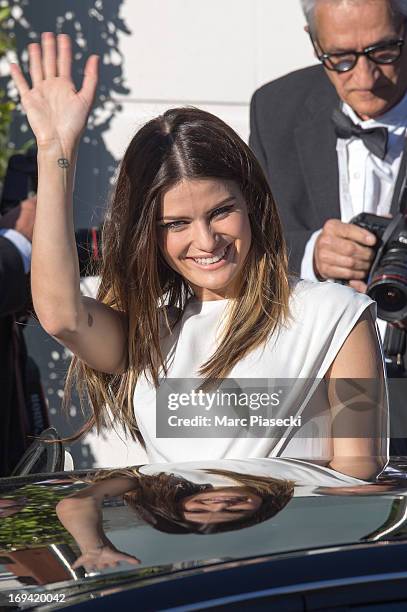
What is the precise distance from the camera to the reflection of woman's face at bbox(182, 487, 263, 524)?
1491 mm

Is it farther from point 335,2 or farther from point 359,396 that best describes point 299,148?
point 359,396

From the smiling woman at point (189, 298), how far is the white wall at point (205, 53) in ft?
6.84

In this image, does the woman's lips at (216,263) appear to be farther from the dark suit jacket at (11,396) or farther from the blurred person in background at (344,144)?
the dark suit jacket at (11,396)

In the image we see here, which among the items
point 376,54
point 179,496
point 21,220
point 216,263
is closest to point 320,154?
point 376,54

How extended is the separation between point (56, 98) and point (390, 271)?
1069mm

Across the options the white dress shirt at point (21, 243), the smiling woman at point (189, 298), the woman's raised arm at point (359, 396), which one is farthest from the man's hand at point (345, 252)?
the white dress shirt at point (21, 243)

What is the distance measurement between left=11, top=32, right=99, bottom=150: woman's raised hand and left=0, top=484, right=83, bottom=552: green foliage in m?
0.74

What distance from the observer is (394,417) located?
10.2ft

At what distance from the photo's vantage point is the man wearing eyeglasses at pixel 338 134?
10.4 ft

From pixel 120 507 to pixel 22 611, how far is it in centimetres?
27

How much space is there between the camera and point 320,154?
3.50m

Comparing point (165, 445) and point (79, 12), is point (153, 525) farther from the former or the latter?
point (79, 12)

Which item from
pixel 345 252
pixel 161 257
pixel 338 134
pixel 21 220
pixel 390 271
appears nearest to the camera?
pixel 161 257

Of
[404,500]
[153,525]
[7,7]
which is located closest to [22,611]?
[153,525]
